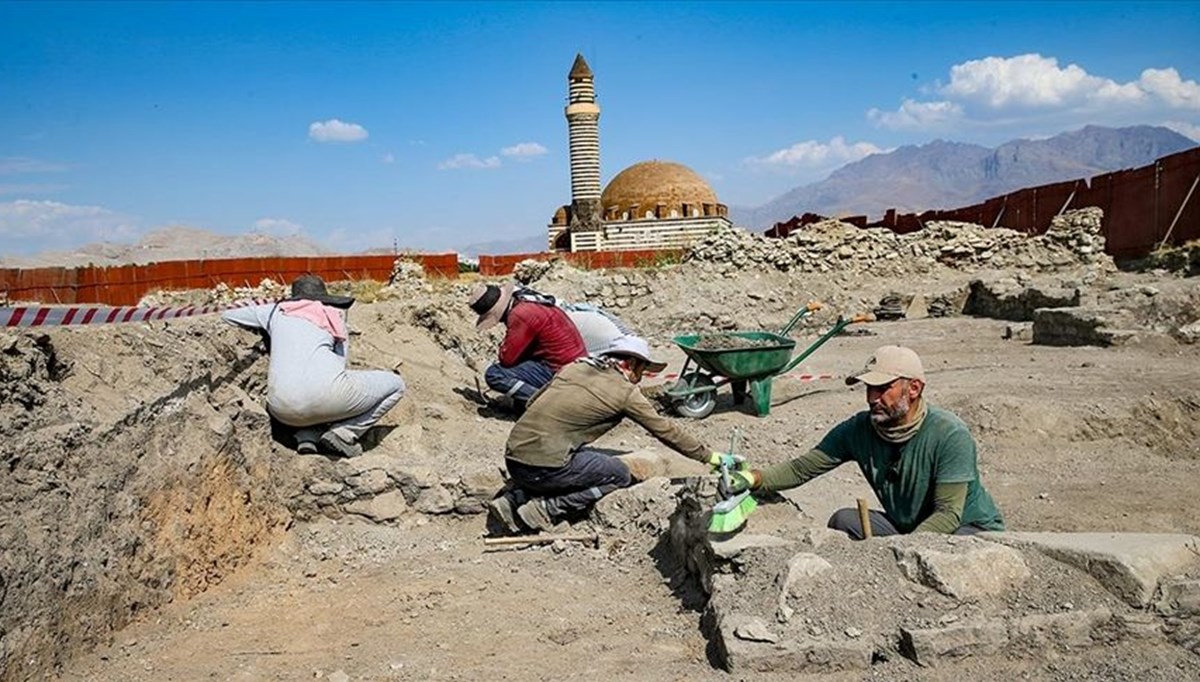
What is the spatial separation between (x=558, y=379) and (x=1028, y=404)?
14.3 feet

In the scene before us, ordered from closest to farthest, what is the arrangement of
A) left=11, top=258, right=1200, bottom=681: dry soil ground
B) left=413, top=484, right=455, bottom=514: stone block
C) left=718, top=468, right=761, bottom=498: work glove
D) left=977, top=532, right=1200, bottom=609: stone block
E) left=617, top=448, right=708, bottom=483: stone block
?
left=977, top=532, right=1200, bottom=609: stone block → left=11, top=258, right=1200, bottom=681: dry soil ground → left=718, top=468, right=761, bottom=498: work glove → left=413, top=484, right=455, bottom=514: stone block → left=617, top=448, right=708, bottom=483: stone block

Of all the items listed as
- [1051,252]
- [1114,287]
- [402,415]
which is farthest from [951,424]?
[1051,252]

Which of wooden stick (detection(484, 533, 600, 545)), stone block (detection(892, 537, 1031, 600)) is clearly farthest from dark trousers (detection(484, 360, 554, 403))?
stone block (detection(892, 537, 1031, 600))

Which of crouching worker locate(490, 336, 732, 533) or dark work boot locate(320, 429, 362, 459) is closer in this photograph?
crouching worker locate(490, 336, 732, 533)

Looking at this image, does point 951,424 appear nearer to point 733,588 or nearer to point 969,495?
point 969,495

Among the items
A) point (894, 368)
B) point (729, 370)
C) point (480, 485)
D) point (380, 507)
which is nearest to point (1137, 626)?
point (894, 368)

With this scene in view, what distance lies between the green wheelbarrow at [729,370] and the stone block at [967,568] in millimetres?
4820

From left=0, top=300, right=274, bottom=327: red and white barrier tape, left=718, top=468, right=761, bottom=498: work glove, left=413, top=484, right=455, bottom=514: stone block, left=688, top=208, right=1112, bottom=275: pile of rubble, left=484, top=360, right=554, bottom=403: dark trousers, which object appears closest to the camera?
left=718, top=468, right=761, bottom=498: work glove

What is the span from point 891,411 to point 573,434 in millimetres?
1890

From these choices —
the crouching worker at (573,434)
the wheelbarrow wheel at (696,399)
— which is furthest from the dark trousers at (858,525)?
the wheelbarrow wheel at (696,399)

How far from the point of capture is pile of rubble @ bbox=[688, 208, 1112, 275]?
17703mm

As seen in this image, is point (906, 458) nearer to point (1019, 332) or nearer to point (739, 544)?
point (739, 544)

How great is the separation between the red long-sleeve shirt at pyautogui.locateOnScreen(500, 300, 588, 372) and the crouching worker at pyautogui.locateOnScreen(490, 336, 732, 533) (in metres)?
1.70

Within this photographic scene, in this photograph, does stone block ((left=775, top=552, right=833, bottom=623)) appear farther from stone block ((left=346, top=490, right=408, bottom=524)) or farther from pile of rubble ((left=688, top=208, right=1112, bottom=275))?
pile of rubble ((left=688, top=208, right=1112, bottom=275))
